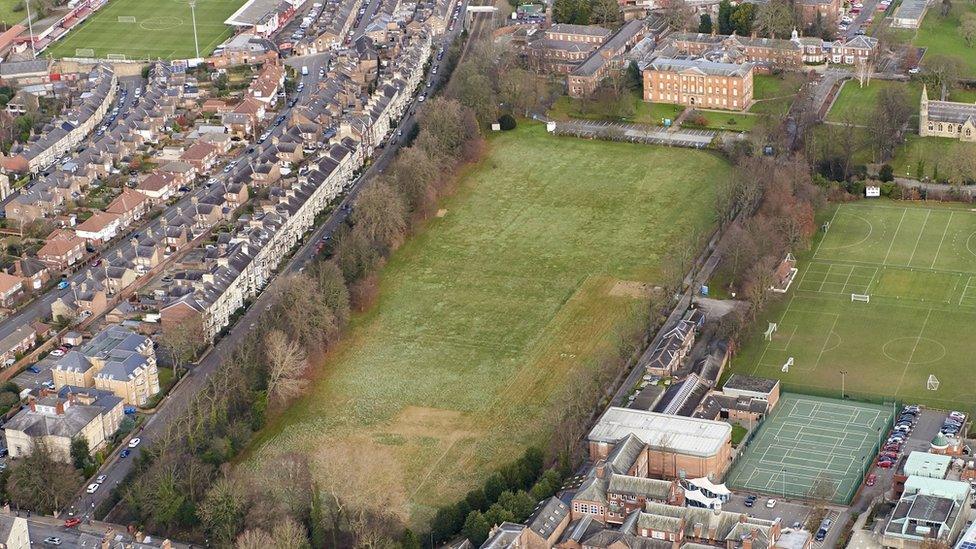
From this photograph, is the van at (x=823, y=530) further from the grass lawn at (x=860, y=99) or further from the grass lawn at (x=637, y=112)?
the grass lawn at (x=637, y=112)

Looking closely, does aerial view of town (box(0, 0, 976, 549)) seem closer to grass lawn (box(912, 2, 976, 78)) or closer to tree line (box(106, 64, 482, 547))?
tree line (box(106, 64, 482, 547))

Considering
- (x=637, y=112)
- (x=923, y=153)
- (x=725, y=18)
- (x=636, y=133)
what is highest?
(x=725, y=18)

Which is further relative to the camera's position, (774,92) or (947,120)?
(774,92)

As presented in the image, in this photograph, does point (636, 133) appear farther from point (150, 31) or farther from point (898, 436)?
point (150, 31)

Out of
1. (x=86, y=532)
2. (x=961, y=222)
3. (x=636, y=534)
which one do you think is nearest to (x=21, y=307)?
(x=86, y=532)

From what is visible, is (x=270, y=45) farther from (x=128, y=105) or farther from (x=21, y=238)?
(x=21, y=238)

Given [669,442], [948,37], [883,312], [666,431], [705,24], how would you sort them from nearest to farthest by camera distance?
[669,442], [666,431], [883,312], [948,37], [705,24]

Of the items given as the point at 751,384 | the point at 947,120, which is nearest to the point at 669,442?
the point at 751,384

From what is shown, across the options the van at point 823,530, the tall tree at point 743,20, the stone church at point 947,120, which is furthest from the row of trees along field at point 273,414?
the tall tree at point 743,20
